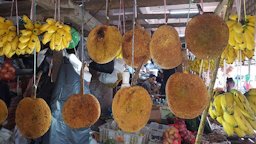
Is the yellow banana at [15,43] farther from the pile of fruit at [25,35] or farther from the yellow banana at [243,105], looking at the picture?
the yellow banana at [243,105]

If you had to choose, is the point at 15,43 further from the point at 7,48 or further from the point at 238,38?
the point at 238,38

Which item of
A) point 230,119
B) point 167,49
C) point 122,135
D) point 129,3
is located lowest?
point 122,135

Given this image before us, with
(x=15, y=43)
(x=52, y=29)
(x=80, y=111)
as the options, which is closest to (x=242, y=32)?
(x=80, y=111)

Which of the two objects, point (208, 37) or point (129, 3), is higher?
point (129, 3)

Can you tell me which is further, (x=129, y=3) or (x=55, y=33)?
(x=129, y=3)

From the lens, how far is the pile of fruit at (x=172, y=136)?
2.49 m

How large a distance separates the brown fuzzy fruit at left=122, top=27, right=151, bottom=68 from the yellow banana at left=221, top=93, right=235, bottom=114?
1.85 ft

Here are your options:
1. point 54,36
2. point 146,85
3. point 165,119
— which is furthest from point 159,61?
point 146,85

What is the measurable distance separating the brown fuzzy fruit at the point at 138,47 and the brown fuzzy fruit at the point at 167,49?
0.11 meters

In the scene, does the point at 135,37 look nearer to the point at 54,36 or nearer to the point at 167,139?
the point at 54,36

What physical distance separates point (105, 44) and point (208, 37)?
45cm

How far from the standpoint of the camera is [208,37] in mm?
997

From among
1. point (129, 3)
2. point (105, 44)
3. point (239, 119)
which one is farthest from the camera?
point (129, 3)

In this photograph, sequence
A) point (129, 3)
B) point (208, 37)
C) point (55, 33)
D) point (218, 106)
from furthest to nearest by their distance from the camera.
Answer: point (129, 3) → point (55, 33) → point (218, 106) → point (208, 37)
